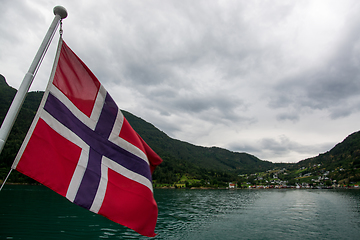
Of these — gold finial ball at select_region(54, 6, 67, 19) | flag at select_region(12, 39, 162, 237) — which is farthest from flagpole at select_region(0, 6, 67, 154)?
flag at select_region(12, 39, 162, 237)

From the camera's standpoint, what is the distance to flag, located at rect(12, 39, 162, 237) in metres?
4.67

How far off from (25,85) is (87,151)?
2.03m

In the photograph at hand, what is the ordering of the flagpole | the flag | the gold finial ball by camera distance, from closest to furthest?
the flagpole → the gold finial ball → the flag

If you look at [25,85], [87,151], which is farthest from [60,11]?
[87,151]

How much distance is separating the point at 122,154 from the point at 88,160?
0.89 m

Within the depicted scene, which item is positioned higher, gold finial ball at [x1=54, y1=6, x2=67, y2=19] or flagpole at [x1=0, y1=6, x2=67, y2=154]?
gold finial ball at [x1=54, y1=6, x2=67, y2=19]

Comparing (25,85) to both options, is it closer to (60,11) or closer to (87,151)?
(60,11)

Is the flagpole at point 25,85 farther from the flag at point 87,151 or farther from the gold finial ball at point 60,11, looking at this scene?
the flag at point 87,151

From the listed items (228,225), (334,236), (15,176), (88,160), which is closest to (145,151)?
(88,160)

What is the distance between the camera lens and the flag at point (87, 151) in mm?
4668

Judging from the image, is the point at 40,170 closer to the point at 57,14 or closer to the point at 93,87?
the point at 93,87

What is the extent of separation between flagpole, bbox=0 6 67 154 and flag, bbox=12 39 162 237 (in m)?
0.58

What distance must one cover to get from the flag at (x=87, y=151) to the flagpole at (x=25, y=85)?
578 mm

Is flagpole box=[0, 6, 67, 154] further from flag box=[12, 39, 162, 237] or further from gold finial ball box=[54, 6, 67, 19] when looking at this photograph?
flag box=[12, 39, 162, 237]
